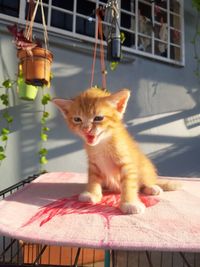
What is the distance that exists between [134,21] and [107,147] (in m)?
2.10

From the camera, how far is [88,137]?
0.98 meters

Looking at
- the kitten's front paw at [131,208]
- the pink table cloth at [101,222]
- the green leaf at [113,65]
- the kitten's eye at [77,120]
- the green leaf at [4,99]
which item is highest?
the green leaf at [113,65]

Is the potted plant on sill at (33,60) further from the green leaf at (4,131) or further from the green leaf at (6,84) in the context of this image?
the green leaf at (4,131)

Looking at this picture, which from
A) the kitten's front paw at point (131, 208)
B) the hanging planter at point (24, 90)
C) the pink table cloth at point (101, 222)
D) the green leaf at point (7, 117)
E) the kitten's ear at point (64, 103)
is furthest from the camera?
the green leaf at point (7, 117)

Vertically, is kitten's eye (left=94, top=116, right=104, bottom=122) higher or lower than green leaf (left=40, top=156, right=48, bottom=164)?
higher

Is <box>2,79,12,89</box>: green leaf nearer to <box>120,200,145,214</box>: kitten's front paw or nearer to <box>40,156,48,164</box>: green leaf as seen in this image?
<box>40,156,48,164</box>: green leaf

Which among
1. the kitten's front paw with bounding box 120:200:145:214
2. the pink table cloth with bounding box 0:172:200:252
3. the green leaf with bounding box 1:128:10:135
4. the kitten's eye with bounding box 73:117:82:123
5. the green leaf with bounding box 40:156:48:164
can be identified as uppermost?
the green leaf with bounding box 1:128:10:135

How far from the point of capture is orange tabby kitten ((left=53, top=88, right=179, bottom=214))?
3.23 feet

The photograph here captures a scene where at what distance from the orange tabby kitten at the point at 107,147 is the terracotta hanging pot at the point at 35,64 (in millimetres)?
621

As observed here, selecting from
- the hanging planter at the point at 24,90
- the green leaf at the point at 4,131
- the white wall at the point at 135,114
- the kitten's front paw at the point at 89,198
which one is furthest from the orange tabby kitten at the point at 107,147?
the white wall at the point at 135,114

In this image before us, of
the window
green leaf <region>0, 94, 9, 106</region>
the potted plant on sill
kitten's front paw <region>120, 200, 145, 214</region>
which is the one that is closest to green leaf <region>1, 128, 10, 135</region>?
green leaf <region>0, 94, 9, 106</region>

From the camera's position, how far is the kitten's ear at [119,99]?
3.34ft

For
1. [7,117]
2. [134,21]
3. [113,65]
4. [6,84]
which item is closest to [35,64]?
[6,84]

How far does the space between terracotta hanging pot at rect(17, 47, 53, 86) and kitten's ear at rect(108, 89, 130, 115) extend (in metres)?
0.76
